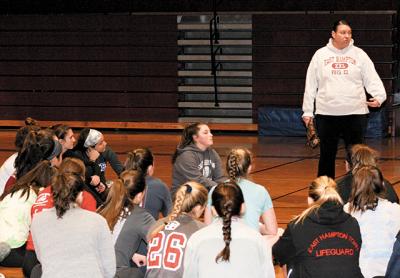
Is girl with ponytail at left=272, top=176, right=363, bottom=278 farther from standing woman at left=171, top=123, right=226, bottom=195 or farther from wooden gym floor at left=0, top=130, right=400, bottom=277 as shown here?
standing woman at left=171, top=123, right=226, bottom=195

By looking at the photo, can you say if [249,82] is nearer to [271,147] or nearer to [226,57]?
[226,57]

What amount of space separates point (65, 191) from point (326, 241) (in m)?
1.34

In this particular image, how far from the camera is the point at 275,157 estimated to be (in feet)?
38.2

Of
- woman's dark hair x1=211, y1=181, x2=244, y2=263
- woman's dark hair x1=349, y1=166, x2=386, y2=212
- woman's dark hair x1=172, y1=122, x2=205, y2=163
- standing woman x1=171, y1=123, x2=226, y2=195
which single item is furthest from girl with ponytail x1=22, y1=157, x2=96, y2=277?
woman's dark hair x1=172, y1=122, x2=205, y2=163

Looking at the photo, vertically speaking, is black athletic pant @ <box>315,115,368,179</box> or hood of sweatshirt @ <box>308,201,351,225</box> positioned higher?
hood of sweatshirt @ <box>308,201,351,225</box>

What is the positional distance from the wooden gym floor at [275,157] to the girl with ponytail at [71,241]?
1.54m

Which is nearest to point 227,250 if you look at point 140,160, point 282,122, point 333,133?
point 140,160

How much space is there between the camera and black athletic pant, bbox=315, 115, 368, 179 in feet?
26.2

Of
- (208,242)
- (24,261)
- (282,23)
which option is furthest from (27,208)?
(282,23)

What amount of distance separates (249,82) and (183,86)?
1.07 metres

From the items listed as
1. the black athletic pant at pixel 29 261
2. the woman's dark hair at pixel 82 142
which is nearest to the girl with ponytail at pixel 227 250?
the black athletic pant at pixel 29 261

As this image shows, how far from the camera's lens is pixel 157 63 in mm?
15164

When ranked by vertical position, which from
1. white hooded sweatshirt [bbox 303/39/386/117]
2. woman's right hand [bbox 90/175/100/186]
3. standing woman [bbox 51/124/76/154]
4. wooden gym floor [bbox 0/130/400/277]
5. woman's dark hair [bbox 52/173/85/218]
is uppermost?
white hooded sweatshirt [bbox 303/39/386/117]

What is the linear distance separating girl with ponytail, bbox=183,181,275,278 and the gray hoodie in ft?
9.00
